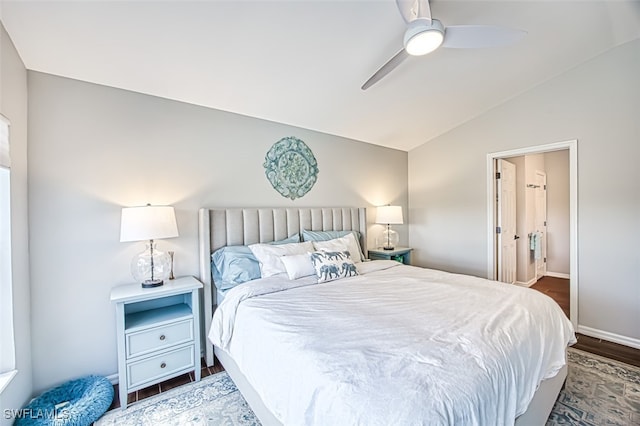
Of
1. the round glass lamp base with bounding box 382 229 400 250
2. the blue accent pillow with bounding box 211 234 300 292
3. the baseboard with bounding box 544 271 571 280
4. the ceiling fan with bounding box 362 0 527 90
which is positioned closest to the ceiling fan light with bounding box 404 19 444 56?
the ceiling fan with bounding box 362 0 527 90

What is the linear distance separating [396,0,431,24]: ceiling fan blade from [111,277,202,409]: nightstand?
2.50 m

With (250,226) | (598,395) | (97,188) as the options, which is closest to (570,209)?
(598,395)

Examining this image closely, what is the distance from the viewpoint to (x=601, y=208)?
10.3 ft

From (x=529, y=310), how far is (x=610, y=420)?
3.01 feet

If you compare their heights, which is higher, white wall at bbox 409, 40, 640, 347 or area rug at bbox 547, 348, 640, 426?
white wall at bbox 409, 40, 640, 347

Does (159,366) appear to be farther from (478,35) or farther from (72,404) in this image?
(478,35)

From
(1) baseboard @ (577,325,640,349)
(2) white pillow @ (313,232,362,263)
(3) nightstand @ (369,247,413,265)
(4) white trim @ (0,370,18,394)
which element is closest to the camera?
(4) white trim @ (0,370,18,394)

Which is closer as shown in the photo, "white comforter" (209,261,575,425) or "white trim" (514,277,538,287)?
"white comforter" (209,261,575,425)

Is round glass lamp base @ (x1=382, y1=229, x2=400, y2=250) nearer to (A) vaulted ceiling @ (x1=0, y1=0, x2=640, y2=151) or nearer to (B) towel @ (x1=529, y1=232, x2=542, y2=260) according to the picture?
(A) vaulted ceiling @ (x1=0, y1=0, x2=640, y2=151)

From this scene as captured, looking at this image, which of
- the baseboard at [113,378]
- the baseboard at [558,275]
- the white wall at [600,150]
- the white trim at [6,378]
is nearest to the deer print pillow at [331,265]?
the baseboard at [113,378]

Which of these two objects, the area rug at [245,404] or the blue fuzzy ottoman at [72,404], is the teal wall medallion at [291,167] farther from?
the blue fuzzy ottoman at [72,404]

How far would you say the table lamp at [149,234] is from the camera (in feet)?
7.27

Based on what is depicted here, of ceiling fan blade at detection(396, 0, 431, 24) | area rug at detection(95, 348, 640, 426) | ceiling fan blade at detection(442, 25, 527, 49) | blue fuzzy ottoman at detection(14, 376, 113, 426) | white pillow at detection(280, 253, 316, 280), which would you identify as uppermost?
ceiling fan blade at detection(396, 0, 431, 24)

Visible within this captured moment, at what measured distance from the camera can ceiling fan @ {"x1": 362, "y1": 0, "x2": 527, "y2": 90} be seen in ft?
5.80
